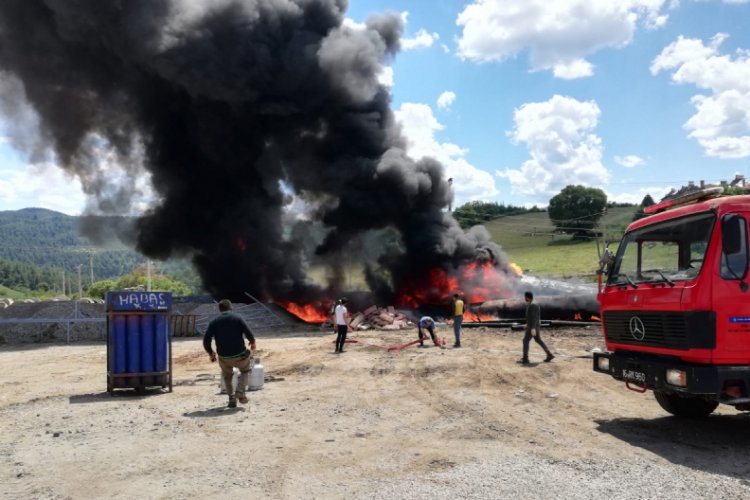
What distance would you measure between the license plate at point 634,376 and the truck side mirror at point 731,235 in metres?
1.77

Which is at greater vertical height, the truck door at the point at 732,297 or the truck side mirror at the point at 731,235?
the truck side mirror at the point at 731,235

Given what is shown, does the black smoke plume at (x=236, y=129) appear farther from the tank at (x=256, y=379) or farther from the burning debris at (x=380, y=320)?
the tank at (x=256, y=379)

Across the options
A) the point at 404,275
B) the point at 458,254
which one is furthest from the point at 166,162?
the point at 458,254

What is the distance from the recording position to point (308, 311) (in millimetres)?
32906

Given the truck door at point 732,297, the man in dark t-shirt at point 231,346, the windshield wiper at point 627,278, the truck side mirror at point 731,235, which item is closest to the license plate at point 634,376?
the truck door at point 732,297

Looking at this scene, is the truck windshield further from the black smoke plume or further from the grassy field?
the grassy field

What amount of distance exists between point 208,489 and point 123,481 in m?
0.95

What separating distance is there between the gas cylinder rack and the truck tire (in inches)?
320

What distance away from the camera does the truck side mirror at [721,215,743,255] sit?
6492 millimetres

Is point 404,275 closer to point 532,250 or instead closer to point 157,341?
point 157,341

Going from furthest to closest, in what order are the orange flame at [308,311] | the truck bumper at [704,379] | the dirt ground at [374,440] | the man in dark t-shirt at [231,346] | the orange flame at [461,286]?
the orange flame at [308,311]
the orange flame at [461,286]
the man in dark t-shirt at [231,346]
the truck bumper at [704,379]
the dirt ground at [374,440]

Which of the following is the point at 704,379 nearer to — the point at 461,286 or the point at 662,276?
the point at 662,276

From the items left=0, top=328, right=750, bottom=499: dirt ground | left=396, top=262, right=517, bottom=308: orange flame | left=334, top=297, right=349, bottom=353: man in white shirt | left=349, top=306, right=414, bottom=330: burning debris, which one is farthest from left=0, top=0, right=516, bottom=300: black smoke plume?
left=0, top=328, right=750, bottom=499: dirt ground

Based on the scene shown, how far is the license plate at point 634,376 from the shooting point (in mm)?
7168
